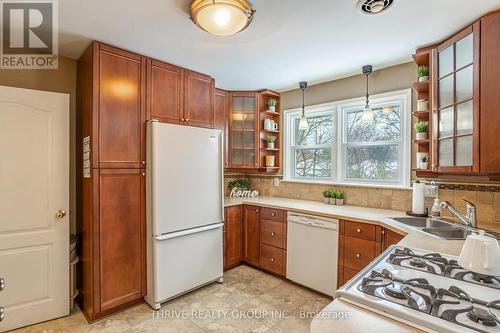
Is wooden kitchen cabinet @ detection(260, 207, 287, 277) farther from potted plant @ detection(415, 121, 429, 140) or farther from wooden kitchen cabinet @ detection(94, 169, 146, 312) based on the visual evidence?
potted plant @ detection(415, 121, 429, 140)

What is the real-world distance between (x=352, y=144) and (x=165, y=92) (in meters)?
2.25

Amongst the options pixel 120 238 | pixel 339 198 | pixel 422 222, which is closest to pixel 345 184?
pixel 339 198

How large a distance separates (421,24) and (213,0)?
155 cm

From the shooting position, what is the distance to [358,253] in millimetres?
2430

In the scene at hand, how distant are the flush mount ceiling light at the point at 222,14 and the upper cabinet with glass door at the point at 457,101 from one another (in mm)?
1597

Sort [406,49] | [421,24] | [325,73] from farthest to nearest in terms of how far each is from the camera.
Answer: [325,73] < [406,49] < [421,24]

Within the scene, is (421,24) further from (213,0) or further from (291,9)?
(213,0)

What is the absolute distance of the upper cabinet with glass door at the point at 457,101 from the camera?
1832mm

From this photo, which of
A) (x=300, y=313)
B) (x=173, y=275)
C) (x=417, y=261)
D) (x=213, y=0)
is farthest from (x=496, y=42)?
(x=173, y=275)

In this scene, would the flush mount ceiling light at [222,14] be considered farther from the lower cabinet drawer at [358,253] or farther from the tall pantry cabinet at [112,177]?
the lower cabinet drawer at [358,253]

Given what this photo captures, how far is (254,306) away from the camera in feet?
8.22

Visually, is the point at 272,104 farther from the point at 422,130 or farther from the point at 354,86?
the point at 422,130

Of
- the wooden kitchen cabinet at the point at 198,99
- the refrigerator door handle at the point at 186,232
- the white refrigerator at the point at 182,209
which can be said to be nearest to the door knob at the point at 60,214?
the white refrigerator at the point at 182,209

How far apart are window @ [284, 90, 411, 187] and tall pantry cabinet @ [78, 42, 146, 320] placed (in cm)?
213
